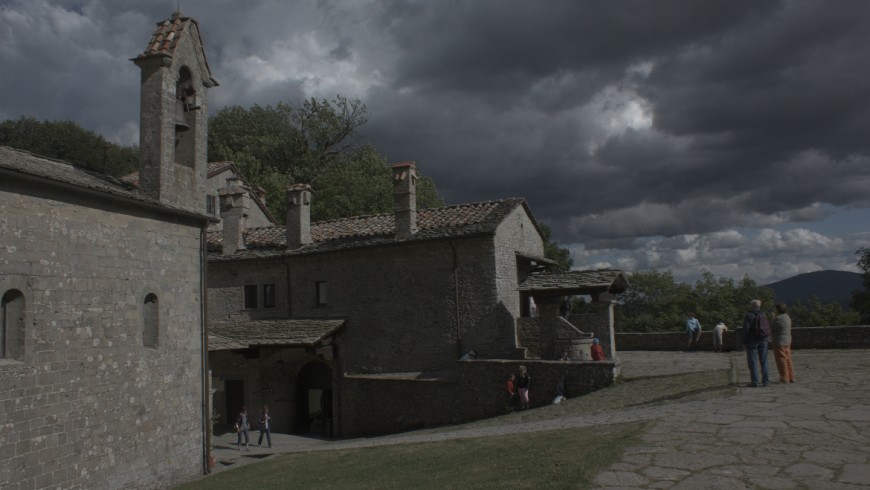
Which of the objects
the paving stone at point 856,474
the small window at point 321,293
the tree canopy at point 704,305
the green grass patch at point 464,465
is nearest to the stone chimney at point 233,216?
the small window at point 321,293

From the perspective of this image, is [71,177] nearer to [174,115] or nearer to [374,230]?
[174,115]

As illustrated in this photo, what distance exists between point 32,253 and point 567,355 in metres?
13.3

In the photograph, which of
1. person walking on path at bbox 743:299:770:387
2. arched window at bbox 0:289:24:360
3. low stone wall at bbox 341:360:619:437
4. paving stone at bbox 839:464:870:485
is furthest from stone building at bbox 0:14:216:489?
person walking on path at bbox 743:299:770:387

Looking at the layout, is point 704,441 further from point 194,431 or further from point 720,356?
point 720,356

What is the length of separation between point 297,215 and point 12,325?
13.5m

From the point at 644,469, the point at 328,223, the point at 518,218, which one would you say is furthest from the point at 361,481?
the point at 328,223

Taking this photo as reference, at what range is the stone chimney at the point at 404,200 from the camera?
20.7 m

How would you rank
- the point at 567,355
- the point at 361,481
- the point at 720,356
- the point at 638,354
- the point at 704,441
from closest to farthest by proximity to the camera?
the point at 704,441, the point at 361,481, the point at 567,355, the point at 720,356, the point at 638,354

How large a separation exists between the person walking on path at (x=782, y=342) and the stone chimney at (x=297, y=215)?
16.3m

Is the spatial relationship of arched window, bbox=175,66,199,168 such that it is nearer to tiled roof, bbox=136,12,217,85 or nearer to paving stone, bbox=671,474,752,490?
tiled roof, bbox=136,12,217,85

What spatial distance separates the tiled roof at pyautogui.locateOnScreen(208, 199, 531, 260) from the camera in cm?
2002

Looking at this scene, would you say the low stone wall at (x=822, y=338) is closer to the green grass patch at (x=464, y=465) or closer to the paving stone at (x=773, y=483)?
the green grass patch at (x=464, y=465)

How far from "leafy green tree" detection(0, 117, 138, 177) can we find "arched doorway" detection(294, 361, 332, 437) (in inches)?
1130

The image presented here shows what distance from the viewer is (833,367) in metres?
14.1
